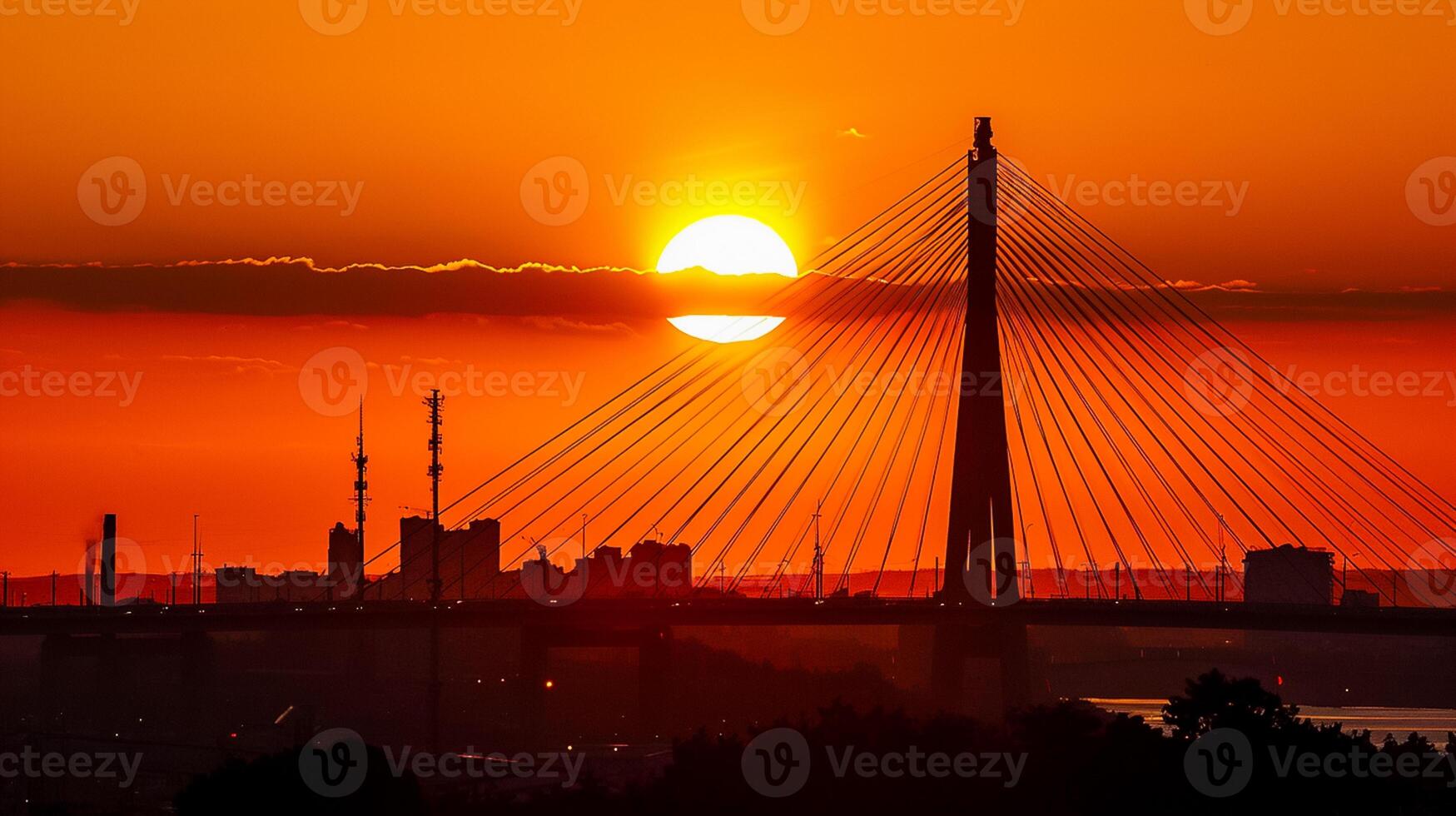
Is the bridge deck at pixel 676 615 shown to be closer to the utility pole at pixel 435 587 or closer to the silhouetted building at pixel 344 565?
the utility pole at pixel 435 587

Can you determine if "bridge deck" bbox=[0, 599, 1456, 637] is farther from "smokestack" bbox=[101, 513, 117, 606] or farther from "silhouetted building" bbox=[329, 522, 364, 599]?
"silhouetted building" bbox=[329, 522, 364, 599]

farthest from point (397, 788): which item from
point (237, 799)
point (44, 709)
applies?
point (44, 709)

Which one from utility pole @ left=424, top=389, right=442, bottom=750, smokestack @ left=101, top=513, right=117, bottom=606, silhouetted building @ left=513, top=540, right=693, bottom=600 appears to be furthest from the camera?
silhouetted building @ left=513, top=540, right=693, bottom=600

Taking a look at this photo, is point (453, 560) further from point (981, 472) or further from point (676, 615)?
point (981, 472)

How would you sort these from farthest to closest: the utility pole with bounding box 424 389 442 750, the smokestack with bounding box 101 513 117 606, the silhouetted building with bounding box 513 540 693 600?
the silhouetted building with bounding box 513 540 693 600, the smokestack with bounding box 101 513 117 606, the utility pole with bounding box 424 389 442 750

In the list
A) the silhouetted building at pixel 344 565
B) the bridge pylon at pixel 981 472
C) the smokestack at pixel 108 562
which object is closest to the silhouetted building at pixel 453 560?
the silhouetted building at pixel 344 565

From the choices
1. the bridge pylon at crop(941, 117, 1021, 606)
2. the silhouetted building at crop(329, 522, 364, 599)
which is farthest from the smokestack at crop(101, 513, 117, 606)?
the bridge pylon at crop(941, 117, 1021, 606)

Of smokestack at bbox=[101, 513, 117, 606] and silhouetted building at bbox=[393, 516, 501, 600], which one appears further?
silhouetted building at bbox=[393, 516, 501, 600]

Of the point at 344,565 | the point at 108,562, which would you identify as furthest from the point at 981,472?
the point at 344,565
